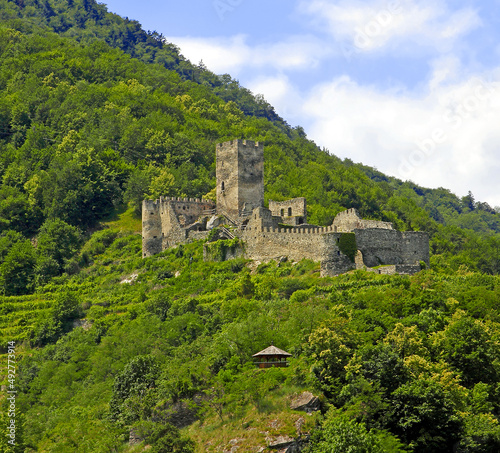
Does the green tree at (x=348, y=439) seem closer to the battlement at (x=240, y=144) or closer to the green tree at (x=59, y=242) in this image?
the battlement at (x=240, y=144)

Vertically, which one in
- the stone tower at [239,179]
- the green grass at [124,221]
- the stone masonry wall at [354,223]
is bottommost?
the stone masonry wall at [354,223]

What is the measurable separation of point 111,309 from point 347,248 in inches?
738

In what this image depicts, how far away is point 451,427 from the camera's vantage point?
3519 centimetres

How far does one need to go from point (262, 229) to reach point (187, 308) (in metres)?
7.88

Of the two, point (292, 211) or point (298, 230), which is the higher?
point (292, 211)

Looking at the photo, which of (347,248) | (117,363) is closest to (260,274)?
(347,248)

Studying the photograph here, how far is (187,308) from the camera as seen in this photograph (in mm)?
53312

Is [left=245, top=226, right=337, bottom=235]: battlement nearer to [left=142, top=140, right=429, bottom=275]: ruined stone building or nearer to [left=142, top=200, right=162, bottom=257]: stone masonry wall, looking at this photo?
[left=142, top=140, right=429, bottom=275]: ruined stone building

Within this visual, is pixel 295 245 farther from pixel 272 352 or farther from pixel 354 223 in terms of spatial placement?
pixel 272 352

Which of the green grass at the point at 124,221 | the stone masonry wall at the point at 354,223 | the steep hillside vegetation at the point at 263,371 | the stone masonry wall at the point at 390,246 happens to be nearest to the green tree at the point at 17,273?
the steep hillside vegetation at the point at 263,371

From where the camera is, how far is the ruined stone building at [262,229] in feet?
166

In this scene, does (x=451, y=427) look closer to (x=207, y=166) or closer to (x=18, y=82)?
(x=207, y=166)

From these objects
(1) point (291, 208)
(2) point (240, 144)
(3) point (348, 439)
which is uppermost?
(2) point (240, 144)

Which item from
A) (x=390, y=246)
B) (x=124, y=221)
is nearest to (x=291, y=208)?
(x=390, y=246)
